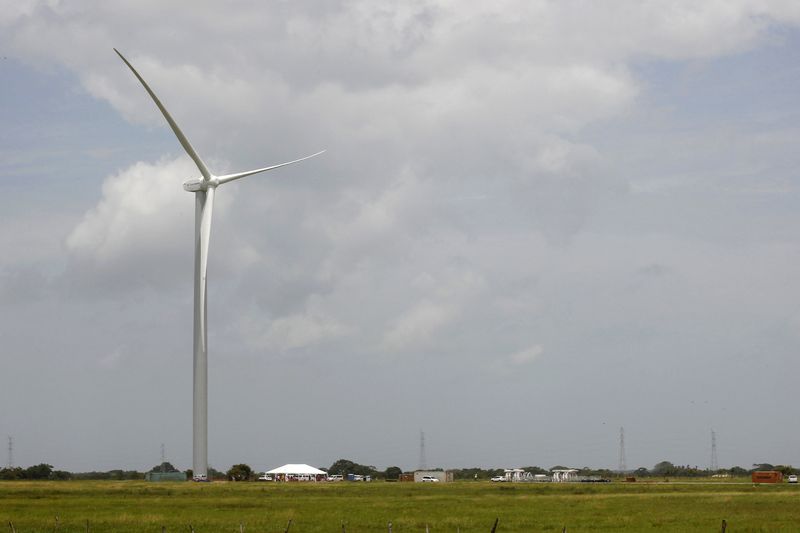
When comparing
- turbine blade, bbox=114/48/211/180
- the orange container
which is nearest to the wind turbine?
turbine blade, bbox=114/48/211/180

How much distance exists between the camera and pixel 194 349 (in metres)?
134

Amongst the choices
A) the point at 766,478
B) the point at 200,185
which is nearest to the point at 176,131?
the point at 200,185

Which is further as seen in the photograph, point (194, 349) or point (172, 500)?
point (194, 349)

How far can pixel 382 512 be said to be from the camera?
8088 cm

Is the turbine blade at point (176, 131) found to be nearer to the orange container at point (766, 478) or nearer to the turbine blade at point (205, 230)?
the turbine blade at point (205, 230)

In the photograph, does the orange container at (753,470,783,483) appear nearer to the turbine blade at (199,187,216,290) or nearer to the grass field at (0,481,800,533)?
the grass field at (0,481,800,533)

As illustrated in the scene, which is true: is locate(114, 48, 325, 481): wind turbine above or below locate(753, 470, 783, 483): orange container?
above

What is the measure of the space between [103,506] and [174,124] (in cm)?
4624

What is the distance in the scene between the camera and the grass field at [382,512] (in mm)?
66812

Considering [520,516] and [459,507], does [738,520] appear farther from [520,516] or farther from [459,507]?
[459,507]

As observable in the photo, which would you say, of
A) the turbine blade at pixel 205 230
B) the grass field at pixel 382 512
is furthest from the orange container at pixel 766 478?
the turbine blade at pixel 205 230

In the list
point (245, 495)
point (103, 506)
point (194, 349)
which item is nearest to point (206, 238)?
point (194, 349)

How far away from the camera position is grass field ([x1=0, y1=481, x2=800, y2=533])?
219 feet

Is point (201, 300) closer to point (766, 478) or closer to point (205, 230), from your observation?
point (205, 230)
